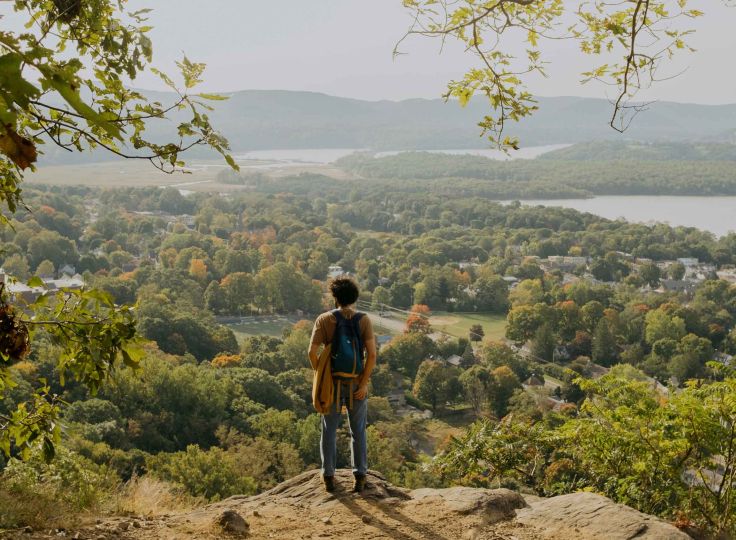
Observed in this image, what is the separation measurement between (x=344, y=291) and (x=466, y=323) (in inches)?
1462

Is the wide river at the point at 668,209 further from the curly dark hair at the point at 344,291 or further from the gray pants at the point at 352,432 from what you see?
the curly dark hair at the point at 344,291

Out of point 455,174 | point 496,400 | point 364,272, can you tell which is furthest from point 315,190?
point 496,400

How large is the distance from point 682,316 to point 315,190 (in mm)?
61934

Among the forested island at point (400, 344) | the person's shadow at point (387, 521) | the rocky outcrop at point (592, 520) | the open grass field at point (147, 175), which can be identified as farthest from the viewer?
the open grass field at point (147, 175)

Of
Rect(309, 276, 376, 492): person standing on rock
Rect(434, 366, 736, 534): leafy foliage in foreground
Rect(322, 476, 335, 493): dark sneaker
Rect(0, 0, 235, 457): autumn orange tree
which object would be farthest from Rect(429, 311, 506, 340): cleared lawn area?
Rect(0, 0, 235, 457): autumn orange tree

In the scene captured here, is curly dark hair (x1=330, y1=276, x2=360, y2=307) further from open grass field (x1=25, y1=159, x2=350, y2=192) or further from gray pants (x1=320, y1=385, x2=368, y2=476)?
open grass field (x1=25, y1=159, x2=350, y2=192)

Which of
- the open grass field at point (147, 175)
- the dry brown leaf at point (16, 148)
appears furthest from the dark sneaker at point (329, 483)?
the open grass field at point (147, 175)

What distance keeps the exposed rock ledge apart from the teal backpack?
2.73ft

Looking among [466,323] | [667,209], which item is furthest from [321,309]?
[667,209]

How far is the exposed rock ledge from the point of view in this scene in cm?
375

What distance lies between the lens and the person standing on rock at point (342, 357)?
4.08 meters

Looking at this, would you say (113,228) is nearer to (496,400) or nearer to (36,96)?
(496,400)

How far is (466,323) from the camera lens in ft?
133

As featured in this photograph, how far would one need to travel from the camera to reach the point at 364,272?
49.6 meters
